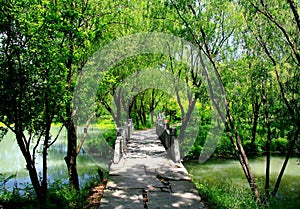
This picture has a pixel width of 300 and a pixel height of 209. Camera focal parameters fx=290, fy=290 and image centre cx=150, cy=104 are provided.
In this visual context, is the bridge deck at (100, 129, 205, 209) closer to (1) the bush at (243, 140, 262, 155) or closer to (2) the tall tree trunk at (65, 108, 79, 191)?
(2) the tall tree trunk at (65, 108, 79, 191)

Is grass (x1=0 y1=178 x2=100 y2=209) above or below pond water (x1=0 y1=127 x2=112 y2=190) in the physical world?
above

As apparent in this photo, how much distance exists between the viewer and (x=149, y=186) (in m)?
6.45

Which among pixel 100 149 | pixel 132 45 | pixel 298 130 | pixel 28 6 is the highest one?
pixel 132 45

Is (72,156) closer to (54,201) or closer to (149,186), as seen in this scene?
(54,201)

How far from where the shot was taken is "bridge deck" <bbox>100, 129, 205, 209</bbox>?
17.4ft

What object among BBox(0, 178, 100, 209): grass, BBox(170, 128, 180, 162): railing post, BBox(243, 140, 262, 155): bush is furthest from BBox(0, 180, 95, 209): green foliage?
BBox(243, 140, 262, 155): bush

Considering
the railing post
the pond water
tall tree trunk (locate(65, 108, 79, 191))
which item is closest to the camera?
tall tree trunk (locate(65, 108, 79, 191))

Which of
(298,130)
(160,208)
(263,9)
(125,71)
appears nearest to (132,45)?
(125,71)

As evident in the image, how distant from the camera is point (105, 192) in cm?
595

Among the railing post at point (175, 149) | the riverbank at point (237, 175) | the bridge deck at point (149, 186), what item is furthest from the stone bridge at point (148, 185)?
the riverbank at point (237, 175)

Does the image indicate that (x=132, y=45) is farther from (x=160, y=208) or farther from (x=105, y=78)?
(x=160, y=208)

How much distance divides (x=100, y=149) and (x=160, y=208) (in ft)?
44.3

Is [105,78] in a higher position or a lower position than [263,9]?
lower

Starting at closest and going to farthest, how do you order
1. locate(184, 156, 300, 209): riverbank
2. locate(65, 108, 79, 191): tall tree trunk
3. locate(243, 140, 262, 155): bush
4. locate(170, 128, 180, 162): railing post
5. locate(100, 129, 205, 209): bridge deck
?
locate(100, 129, 205, 209): bridge deck → locate(65, 108, 79, 191): tall tree trunk → locate(170, 128, 180, 162): railing post → locate(184, 156, 300, 209): riverbank → locate(243, 140, 262, 155): bush
